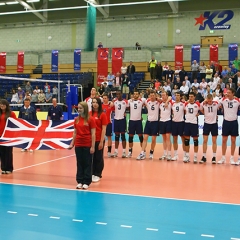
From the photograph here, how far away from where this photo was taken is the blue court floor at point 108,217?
4.43 meters

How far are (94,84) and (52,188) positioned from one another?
22134mm

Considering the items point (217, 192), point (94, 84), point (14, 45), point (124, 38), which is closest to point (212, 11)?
point (124, 38)

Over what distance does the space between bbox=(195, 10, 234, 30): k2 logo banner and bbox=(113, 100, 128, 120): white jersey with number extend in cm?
1887

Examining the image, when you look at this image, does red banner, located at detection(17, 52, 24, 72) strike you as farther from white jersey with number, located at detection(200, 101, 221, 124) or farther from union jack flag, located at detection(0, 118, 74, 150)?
white jersey with number, located at detection(200, 101, 221, 124)

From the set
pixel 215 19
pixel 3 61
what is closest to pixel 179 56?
pixel 215 19

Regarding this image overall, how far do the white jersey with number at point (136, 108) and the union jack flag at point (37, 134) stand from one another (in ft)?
9.31

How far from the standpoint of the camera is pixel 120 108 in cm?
1078

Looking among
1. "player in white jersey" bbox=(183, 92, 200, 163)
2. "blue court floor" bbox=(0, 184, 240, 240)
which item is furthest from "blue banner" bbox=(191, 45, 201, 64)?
"blue court floor" bbox=(0, 184, 240, 240)

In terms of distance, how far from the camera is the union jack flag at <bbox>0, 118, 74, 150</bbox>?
314 inches

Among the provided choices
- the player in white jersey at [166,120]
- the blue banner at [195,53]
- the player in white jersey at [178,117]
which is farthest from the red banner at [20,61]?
the player in white jersey at [178,117]

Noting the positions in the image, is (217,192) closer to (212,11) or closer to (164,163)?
(164,163)

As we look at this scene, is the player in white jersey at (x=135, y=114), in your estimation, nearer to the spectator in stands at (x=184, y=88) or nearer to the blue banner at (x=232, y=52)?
the spectator in stands at (x=184, y=88)

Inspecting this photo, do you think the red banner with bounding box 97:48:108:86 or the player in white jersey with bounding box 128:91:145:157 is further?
the red banner with bounding box 97:48:108:86

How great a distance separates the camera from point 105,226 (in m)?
4.70
